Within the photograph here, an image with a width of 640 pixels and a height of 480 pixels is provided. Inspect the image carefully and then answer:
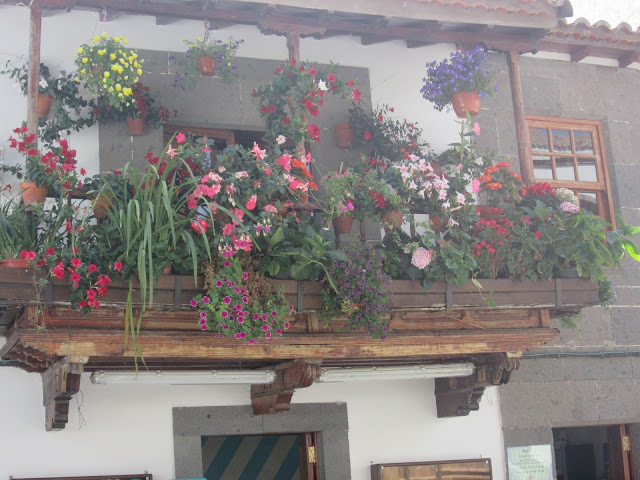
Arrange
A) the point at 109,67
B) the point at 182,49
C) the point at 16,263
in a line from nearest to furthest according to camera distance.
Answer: the point at 16,263, the point at 109,67, the point at 182,49

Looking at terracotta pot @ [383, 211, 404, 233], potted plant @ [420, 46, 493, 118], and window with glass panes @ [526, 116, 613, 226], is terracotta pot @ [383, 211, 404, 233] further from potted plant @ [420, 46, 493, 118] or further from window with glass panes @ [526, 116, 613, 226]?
window with glass panes @ [526, 116, 613, 226]

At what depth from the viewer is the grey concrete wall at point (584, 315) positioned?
27.5 ft

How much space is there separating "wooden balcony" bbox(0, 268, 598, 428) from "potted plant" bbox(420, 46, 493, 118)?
1705 millimetres

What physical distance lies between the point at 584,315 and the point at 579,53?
2.61 m

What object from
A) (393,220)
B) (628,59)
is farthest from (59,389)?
(628,59)

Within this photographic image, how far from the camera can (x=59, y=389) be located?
6.23 m

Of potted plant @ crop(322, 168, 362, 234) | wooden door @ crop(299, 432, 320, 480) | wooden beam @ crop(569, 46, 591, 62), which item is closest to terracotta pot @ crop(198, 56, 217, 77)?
potted plant @ crop(322, 168, 362, 234)

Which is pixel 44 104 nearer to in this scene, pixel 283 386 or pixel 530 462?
pixel 283 386

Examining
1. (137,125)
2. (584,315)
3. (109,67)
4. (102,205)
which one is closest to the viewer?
(102,205)

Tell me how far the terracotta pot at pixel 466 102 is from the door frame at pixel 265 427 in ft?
8.82

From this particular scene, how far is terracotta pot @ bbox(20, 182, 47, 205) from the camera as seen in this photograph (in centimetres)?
625

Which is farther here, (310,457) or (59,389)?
(310,457)

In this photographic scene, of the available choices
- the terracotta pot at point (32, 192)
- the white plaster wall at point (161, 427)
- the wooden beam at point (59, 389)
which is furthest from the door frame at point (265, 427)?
the terracotta pot at point (32, 192)

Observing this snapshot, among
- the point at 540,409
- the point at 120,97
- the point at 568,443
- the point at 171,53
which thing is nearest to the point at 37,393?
the point at 120,97
